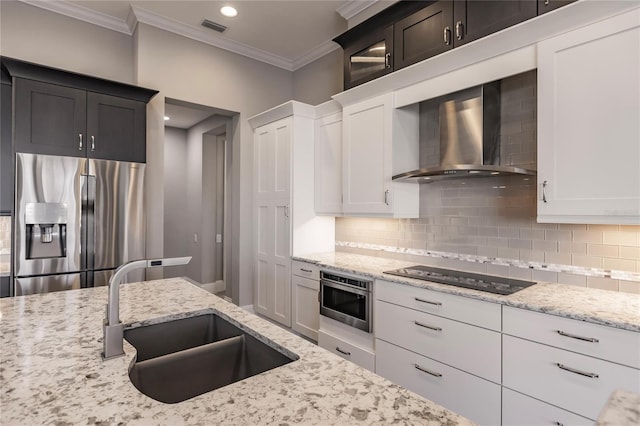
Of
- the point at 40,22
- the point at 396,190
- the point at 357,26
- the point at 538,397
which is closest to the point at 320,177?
the point at 396,190

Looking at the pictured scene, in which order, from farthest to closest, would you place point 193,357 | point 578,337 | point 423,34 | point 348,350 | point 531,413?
point 348,350 → point 423,34 → point 531,413 → point 578,337 → point 193,357

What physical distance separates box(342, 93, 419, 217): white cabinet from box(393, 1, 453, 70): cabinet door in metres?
0.34

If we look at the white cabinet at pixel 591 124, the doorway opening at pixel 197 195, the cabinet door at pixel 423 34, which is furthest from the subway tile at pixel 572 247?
the doorway opening at pixel 197 195

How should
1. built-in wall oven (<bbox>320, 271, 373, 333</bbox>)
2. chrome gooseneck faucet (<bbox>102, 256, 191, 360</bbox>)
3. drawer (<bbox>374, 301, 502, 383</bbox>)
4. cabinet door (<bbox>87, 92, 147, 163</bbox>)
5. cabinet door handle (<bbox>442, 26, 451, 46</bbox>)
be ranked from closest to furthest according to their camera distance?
chrome gooseneck faucet (<bbox>102, 256, 191, 360</bbox>), drawer (<bbox>374, 301, 502, 383</bbox>), cabinet door handle (<bbox>442, 26, 451, 46</bbox>), built-in wall oven (<bbox>320, 271, 373, 333</bbox>), cabinet door (<bbox>87, 92, 147, 163</bbox>)

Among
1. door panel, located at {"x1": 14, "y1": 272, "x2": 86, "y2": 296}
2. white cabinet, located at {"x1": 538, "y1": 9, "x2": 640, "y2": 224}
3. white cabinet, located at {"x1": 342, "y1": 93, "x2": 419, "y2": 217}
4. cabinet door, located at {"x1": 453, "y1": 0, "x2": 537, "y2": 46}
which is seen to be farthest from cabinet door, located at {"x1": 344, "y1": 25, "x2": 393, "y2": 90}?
door panel, located at {"x1": 14, "y1": 272, "x2": 86, "y2": 296}

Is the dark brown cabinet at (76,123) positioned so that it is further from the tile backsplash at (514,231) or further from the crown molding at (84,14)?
the tile backsplash at (514,231)

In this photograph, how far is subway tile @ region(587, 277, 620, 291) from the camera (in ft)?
6.31

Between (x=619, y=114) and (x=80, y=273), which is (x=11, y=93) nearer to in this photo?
(x=80, y=273)

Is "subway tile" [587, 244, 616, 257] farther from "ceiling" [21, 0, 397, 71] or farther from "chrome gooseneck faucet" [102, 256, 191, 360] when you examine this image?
"ceiling" [21, 0, 397, 71]

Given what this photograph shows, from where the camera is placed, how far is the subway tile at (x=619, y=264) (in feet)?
A: 6.14

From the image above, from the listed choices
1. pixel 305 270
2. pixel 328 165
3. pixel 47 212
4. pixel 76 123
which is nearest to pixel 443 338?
pixel 305 270

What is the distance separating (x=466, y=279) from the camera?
2283 millimetres

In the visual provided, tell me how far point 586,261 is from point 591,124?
31.9 inches

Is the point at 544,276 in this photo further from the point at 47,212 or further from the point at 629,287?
the point at 47,212
